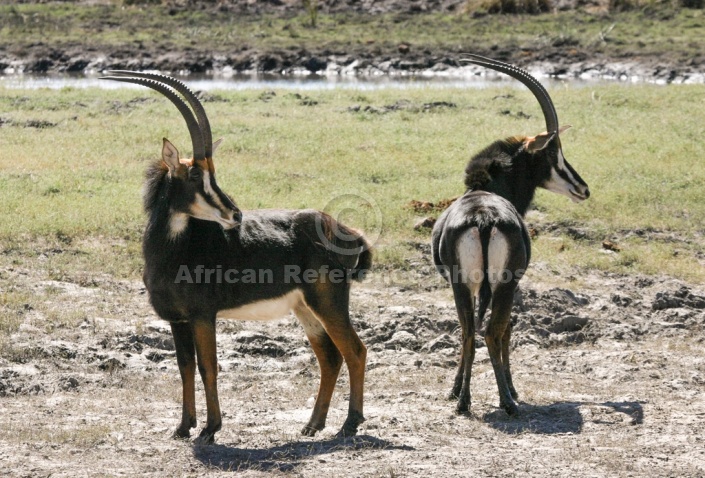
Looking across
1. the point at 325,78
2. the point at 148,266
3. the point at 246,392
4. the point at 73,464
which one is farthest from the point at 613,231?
the point at 325,78

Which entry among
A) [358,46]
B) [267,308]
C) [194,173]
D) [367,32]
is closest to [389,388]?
[267,308]

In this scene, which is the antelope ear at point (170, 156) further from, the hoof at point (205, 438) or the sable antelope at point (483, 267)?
the sable antelope at point (483, 267)

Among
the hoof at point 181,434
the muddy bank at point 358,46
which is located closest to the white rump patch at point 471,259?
the hoof at point 181,434

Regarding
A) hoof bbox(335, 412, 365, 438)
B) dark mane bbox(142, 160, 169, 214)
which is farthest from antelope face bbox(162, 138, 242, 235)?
hoof bbox(335, 412, 365, 438)

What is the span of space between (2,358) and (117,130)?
1013 cm

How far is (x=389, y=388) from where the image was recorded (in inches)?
326

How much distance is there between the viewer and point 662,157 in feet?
53.4

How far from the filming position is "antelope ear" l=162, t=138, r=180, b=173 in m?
6.99

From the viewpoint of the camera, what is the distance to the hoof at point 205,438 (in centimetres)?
685

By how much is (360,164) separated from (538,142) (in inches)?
257

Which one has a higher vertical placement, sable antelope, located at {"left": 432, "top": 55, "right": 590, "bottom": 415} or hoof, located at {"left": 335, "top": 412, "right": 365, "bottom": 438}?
sable antelope, located at {"left": 432, "top": 55, "right": 590, "bottom": 415}

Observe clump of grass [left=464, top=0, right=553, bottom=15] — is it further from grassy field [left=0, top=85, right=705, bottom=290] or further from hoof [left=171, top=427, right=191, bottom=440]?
hoof [left=171, top=427, right=191, bottom=440]

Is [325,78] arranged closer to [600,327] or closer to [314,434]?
[600,327]

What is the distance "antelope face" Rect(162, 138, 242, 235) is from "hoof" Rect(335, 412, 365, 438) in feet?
5.01
